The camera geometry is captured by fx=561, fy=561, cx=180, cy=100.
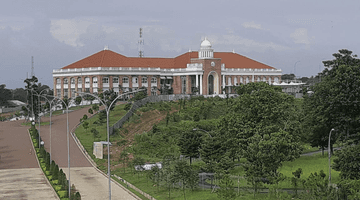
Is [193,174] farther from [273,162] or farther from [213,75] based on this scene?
[213,75]

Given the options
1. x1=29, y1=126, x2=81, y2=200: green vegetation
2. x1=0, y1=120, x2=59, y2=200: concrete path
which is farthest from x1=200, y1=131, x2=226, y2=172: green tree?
x1=0, y1=120, x2=59, y2=200: concrete path

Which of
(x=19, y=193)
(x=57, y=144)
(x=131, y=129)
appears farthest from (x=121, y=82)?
(x=19, y=193)

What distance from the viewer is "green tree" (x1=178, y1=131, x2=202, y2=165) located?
59.7m

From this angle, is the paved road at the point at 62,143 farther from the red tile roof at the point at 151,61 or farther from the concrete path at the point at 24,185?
the red tile roof at the point at 151,61

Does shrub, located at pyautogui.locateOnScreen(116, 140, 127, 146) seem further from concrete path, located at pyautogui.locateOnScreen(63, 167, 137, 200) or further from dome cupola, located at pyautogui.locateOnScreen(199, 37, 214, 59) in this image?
dome cupola, located at pyautogui.locateOnScreen(199, 37, 214, 59)

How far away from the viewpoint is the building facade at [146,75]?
126m

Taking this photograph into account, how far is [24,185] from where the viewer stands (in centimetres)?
5341

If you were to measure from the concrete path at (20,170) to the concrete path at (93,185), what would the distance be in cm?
269

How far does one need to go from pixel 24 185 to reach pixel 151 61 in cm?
8466

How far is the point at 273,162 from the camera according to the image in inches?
1919

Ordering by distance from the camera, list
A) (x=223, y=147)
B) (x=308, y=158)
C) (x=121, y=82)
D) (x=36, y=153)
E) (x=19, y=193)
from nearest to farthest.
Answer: (x=19, y=193) < (x=223, y=147) < (x=308, y=158) < (x=36, y=153) < (x=121, y=82)

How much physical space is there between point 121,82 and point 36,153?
56.1 meters

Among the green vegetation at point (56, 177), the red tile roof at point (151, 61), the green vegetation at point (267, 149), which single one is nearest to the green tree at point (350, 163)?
the green vegetation at point (267, 149)

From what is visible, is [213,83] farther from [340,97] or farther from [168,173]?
[168,173]
